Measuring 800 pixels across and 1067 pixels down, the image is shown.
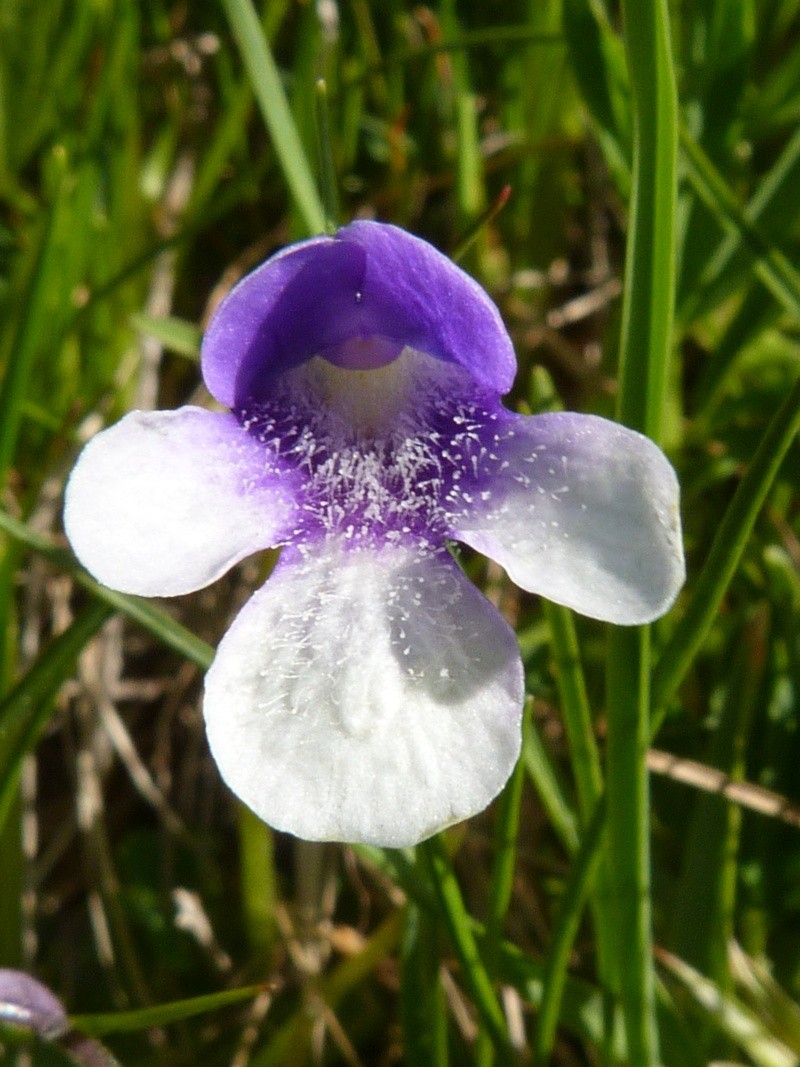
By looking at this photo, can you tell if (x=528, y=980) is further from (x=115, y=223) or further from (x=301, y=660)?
(x=115, y=223)

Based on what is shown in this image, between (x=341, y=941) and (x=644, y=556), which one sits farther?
(x=341, y=941)

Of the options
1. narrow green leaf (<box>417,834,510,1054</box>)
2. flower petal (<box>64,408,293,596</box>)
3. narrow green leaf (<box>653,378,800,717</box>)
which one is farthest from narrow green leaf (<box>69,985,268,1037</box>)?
narrow green leaf (<box>653,378,800,717</box>)

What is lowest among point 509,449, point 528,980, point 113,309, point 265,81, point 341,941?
point 341,941

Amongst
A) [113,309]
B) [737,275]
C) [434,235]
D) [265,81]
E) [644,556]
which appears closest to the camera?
[644,556]

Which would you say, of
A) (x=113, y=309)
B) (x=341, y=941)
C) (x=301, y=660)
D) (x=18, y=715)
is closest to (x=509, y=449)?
(x=301, y=660)

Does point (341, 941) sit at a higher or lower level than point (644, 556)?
lower

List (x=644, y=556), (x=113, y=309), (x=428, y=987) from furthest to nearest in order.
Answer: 1. (x=113, y=309)
2. (x=428, y=987)
3. (x=644, y=556)

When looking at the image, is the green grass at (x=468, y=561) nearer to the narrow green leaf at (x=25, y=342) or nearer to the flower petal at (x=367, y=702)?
the narrow green leaf at (x=25, y=342)
